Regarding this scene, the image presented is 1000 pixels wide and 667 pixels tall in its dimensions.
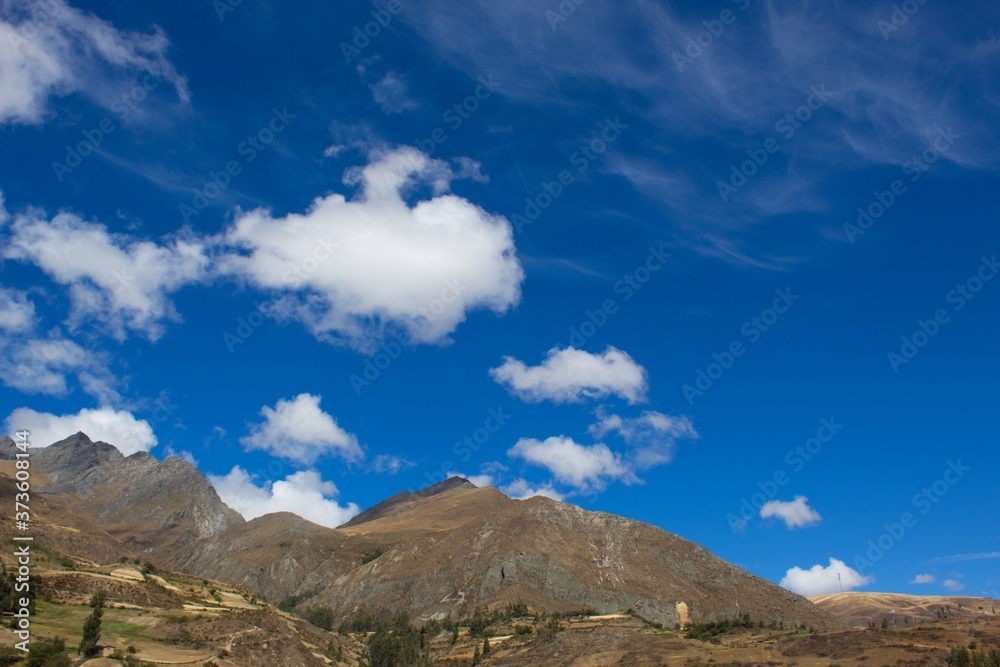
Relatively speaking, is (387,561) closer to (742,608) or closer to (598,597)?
(598,597)

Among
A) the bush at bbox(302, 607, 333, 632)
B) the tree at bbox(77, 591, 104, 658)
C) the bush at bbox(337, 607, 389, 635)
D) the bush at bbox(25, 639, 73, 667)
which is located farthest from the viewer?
the bush at bbox(302, 607, 333, 632)

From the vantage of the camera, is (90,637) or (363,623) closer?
(90,637)

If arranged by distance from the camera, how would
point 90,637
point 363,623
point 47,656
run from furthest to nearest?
point 363,623
point 90,637
point 47,656

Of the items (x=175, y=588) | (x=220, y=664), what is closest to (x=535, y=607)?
(x=175, y=588)

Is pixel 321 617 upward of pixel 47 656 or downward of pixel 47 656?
upward

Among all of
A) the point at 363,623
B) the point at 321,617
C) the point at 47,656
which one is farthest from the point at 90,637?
the point at 321,617

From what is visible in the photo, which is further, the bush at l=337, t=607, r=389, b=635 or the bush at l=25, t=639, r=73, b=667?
the bush at l=337, t=607, r=389, b=635

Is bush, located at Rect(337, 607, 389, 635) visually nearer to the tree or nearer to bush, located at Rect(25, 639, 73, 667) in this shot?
the tree

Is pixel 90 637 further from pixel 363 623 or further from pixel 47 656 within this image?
pixel 363 623

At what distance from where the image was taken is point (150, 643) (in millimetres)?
67938

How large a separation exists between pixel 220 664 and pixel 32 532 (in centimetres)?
8125

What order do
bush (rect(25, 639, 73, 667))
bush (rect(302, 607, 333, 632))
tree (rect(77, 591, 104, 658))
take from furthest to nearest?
bush (rect(302, 607, 333, 632)) < tree (rect(77, 591, 104, 658)) < bush (rect(25, 639, 73, 667))

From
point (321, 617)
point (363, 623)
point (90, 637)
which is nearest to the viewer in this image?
point (90, 637)

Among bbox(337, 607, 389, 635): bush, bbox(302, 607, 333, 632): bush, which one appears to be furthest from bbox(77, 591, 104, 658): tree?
bbox(302, 607, 333, 632): bush
